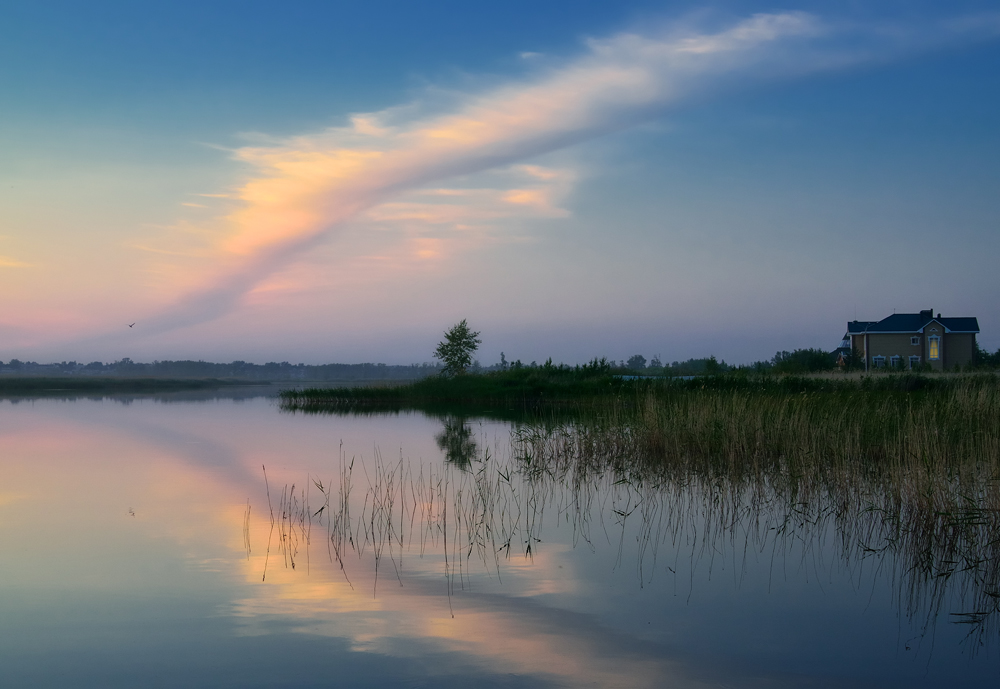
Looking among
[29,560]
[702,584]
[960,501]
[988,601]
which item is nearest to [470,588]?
[702,584]

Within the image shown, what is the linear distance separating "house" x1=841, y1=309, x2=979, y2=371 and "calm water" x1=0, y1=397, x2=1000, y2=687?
160 ft

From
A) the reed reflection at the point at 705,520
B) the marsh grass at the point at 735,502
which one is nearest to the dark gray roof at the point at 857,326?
the marsh grass at the point at 735,502

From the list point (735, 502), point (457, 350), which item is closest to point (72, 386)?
point (457, 350)

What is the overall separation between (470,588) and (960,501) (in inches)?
231

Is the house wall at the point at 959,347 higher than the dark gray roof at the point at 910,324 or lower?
lower

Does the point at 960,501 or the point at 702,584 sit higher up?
A: the point at 960,501

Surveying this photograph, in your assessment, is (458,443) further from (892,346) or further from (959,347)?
(959,347)

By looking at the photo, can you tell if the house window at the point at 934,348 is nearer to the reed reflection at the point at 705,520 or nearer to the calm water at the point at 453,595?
the reed reflection at the point at 705,520

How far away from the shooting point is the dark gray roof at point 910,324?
54375 millimetres

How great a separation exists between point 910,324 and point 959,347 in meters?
3.57

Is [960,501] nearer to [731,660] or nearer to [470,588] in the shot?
[731,660]

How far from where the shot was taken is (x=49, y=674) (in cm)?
523

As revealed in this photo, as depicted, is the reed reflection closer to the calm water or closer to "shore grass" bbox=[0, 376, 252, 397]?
the calm water

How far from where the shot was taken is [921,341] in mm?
54281
